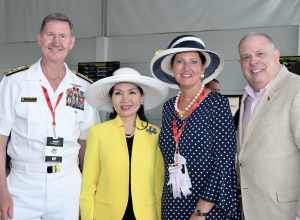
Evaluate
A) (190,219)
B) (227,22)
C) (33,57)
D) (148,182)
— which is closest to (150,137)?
(148,182)

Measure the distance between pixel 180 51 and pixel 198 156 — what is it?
0.55m

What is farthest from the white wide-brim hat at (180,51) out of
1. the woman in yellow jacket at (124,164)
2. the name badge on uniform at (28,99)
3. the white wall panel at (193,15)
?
the white wall panel at (193,15)

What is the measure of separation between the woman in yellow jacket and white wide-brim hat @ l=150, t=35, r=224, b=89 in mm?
121

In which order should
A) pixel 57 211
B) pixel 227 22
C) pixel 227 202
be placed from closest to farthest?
pixel 227 202 < pixel 57 211 < pixel 227 22

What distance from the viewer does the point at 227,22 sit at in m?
5.51

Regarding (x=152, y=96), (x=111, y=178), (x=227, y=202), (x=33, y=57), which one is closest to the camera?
(x=227, y=202)

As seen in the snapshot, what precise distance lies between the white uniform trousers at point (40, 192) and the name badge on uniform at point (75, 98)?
1.20ft

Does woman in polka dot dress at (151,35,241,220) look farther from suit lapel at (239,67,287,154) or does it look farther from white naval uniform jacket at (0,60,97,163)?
white naval uniform jacket at (0,60,97,163)

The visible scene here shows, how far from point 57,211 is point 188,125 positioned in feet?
3.07

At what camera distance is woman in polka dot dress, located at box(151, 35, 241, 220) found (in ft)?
7.04

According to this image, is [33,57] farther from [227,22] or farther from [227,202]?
[227,202]

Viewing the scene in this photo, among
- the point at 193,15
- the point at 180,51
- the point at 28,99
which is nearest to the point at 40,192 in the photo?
the point at 28,99

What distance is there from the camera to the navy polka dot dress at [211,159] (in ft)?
7.02

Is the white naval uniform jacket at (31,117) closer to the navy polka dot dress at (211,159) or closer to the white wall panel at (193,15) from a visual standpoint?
the navy polka dot dress at (211,159)
